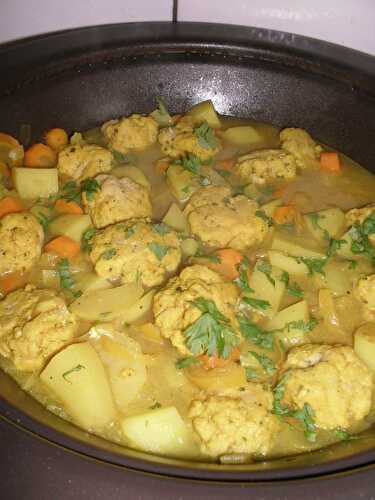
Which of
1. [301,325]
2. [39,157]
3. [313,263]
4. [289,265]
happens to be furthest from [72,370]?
[39,157]

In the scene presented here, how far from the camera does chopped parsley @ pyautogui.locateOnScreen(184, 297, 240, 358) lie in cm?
235

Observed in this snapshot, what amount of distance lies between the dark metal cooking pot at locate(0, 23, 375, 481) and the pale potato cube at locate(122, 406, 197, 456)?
201 cm

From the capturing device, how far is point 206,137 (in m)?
3.49

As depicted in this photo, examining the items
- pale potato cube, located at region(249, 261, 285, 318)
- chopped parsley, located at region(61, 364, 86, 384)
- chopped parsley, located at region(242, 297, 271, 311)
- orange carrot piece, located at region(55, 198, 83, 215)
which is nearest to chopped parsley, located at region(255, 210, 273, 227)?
pale potato cube, located at region(249, 261, 285, 318)

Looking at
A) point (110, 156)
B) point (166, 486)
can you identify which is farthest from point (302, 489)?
point (110, 156)

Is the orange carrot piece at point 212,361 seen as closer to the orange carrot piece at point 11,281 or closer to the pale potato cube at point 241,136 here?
the orange carrot piece at point 11,281

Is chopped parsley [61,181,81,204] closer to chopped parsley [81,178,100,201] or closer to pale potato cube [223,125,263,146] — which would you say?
chopped parsley [81,178,100,201]

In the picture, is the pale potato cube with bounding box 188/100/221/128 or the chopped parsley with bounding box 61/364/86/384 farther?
the pale potato cube with bounding box 188/100/221/128

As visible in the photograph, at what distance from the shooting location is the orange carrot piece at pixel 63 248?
2893mm

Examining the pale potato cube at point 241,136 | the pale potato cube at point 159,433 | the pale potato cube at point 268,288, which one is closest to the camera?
the pale potato cube at point 159,433

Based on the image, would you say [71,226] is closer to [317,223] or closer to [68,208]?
[68,208]

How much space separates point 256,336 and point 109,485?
1081 millimetres

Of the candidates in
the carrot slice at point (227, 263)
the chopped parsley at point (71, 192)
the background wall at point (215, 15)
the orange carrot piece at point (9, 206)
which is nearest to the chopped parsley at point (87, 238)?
the chopped parsley at point (71, 192)

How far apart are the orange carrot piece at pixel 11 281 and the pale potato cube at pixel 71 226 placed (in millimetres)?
320
